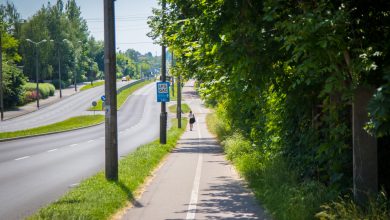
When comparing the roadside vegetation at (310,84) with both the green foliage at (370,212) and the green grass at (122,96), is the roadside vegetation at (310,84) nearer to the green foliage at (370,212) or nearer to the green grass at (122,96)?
the green foliage at (370,212)

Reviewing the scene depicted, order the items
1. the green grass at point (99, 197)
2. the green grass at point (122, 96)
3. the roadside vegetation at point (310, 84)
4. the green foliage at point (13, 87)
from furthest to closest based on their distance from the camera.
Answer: the green grass at point (122, 96)
the green foliage at point (13, 87)
the green grass at point (99, 197)
the roadside vegetation at point (310, 84)

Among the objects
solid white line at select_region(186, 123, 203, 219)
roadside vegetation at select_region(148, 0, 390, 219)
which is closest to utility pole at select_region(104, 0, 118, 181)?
roadside vegetation at select_region(148, 0, 390, 219)

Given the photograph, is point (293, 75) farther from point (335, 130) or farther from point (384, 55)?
point (384, 55)

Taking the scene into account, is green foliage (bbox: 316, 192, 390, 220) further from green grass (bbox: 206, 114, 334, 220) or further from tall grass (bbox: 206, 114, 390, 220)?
green grass (bbox: 206, 114, 334, 220)

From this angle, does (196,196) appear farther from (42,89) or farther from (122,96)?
(122,96)

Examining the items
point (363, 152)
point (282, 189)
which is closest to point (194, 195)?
point (282, 189)

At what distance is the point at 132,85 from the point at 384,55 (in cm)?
12748

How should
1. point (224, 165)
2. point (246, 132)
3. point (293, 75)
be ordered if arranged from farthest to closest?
point (246, 132), point (224, 165), point (293, 75)

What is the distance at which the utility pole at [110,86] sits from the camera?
13.1 meters

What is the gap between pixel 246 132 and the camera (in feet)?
70.9

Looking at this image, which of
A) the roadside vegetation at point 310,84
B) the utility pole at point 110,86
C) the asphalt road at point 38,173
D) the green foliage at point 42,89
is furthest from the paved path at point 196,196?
the green foliage at point 42,89

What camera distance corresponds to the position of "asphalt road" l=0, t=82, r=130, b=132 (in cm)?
5959

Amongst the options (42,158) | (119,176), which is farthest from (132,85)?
(119,176)

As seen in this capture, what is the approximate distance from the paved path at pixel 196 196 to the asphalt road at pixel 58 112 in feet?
133
